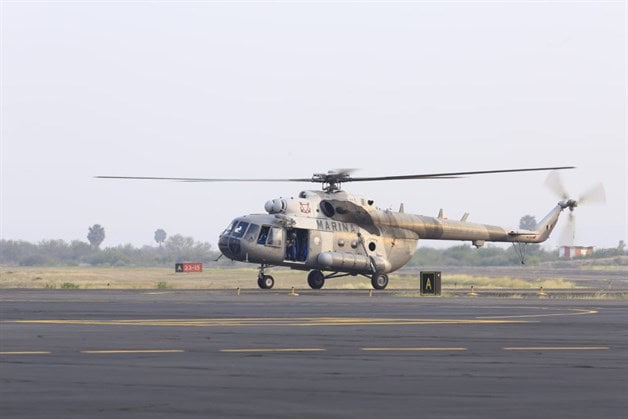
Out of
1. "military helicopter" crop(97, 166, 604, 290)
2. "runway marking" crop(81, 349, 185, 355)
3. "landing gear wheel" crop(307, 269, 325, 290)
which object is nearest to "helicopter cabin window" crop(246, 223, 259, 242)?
"military helicopter" crop(97, 166, 604, 290)

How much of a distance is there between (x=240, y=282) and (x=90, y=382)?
67595 mm

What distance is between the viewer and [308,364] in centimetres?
1891

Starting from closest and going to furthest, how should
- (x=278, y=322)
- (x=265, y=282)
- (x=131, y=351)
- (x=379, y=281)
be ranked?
(x=131, y=351) < (x=278, y=322) < (x=265, y=282) < (x=379, y=281)

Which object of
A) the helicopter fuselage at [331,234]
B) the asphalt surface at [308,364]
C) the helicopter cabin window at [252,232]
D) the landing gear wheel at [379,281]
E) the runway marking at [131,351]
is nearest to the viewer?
the asphalt surface at [308,364]

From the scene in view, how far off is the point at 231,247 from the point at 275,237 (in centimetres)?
218

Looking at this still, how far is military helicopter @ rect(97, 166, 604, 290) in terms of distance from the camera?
59250 mm

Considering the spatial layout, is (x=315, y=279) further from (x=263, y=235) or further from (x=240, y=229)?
(x=240, y=229)

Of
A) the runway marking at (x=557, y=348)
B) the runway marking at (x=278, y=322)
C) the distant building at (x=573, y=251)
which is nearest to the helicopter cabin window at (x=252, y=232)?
the runway marking at (x=278, y=322)

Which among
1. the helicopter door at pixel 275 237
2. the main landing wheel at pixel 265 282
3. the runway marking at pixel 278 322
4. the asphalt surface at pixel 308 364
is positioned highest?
the helicopter door at pixel 275 237

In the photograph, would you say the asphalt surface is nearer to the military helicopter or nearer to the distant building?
the military helicopter

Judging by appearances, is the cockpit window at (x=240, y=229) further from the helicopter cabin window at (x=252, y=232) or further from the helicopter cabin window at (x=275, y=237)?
the helicopter cabin window at (x=275, y=237)

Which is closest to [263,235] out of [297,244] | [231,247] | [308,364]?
[231,247]

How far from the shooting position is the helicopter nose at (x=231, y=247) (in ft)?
193

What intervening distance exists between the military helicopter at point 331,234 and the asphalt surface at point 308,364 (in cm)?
2394
